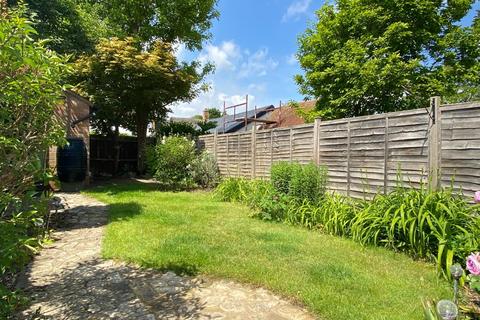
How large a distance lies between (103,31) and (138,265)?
15202 mm

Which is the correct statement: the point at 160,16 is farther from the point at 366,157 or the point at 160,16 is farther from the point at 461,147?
the point at 461,147

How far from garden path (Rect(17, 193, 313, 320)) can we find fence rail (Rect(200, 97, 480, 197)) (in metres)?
3.24

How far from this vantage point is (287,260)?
4316 mm

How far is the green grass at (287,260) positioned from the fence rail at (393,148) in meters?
1.39

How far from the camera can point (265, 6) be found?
13406 millimetres

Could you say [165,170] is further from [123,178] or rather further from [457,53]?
[457,53]

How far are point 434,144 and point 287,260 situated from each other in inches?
111

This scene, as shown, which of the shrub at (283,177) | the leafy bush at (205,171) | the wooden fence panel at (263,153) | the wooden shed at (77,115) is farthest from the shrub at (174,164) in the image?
the shrub at (283,177)

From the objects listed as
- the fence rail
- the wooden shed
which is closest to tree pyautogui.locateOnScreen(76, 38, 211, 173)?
the wooden shed

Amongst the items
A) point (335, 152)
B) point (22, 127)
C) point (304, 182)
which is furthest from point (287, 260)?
point (335, 152)

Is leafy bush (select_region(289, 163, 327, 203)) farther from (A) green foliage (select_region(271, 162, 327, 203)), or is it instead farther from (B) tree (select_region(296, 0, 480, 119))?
(B) tree (select_region(296, 0, 480, 119))

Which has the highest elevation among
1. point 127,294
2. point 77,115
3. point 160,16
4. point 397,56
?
point 160,16

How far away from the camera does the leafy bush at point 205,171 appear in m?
12.0

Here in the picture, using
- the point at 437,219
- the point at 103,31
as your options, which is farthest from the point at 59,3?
the point at 437,219
